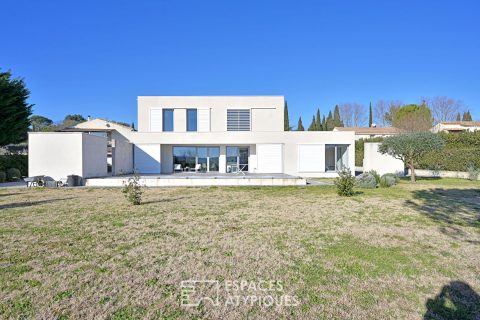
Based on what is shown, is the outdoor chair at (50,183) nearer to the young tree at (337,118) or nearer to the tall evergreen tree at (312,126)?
the young tree at (337,118)

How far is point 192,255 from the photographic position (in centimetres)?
→ 484

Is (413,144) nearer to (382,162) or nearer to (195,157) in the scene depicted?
(382,162)

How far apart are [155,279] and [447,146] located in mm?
28718

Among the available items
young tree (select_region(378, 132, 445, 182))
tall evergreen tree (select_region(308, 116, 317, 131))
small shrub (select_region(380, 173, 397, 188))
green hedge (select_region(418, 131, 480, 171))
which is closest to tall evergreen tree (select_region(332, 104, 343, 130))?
tall evergreen tree (select_region(308, 116, 317, 131))

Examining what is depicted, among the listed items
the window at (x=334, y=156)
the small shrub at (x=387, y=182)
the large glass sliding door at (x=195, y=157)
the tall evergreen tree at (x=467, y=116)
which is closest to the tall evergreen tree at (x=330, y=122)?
the tall evergreen tree at (x=467, y=116)

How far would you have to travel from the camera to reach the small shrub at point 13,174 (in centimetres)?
2039

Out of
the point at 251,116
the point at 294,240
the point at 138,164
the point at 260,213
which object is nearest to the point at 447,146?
the point at 251,116

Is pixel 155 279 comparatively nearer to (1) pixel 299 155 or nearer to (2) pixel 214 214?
(2) pixel 214 214

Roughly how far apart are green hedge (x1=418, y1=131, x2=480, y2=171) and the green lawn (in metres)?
17.4

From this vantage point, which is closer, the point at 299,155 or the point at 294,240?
the point at 294,240

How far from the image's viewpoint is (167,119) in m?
25.3

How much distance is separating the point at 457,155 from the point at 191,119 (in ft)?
74.6

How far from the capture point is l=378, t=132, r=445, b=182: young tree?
17.8m

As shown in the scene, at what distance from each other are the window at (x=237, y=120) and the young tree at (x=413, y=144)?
11.7 metres
